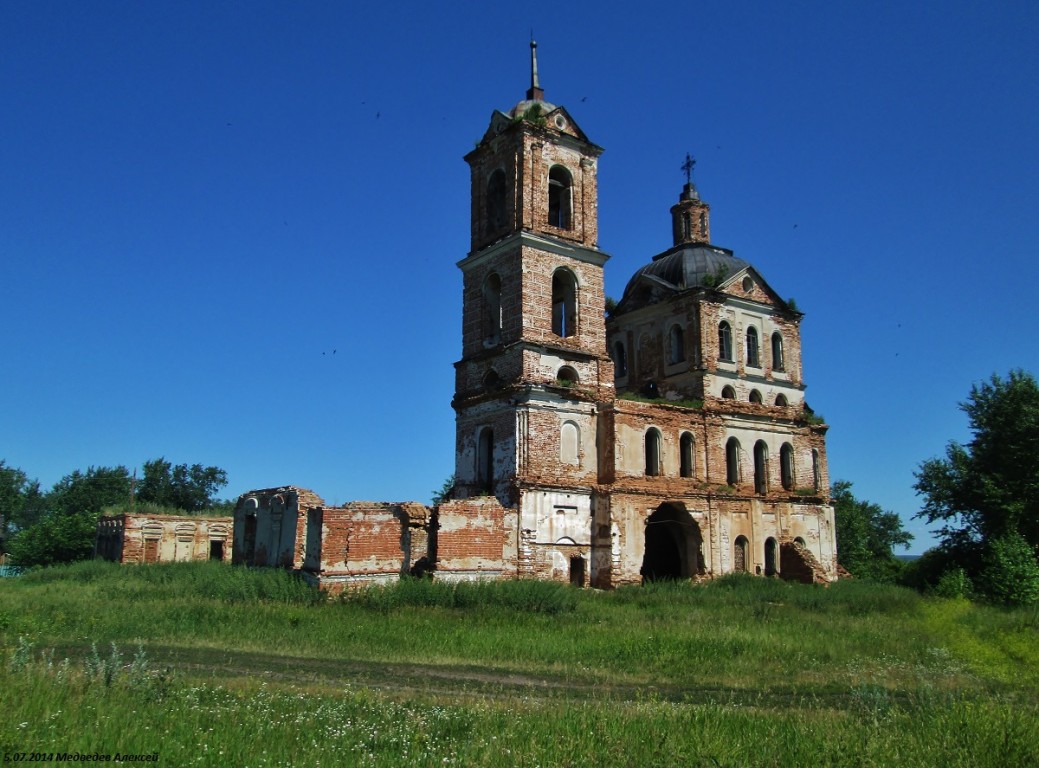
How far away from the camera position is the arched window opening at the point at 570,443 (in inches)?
1015

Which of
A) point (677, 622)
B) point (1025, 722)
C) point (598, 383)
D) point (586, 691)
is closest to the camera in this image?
point (1025, 722)

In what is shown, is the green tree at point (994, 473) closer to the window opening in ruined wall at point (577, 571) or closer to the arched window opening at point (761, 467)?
the arched window opening at point (761, 467)

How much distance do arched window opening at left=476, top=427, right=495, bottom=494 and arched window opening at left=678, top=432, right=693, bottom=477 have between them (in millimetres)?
7133

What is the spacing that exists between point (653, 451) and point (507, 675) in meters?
17.1

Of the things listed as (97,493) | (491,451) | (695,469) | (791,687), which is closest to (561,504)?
(491,451)

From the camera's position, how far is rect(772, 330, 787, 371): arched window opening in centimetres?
3359

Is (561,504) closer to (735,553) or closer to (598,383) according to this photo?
(598,383)

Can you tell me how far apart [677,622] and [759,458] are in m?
14.9

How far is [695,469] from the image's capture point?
2880cm

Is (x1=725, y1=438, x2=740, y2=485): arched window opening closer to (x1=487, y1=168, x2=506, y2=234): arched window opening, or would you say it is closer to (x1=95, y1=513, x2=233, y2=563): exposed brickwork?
(x1=487, y1=168, x2=506, y2=234): arched window opening

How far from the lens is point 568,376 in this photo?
86.7 ft

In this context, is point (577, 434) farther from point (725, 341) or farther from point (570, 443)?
point (725, 341)

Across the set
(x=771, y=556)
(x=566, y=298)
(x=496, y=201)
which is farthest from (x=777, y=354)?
(x=496, y=201)

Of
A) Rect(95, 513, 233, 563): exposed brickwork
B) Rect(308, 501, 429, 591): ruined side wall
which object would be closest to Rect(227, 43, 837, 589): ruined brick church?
Rect(308, 501, 429, 591): ruined side wall
